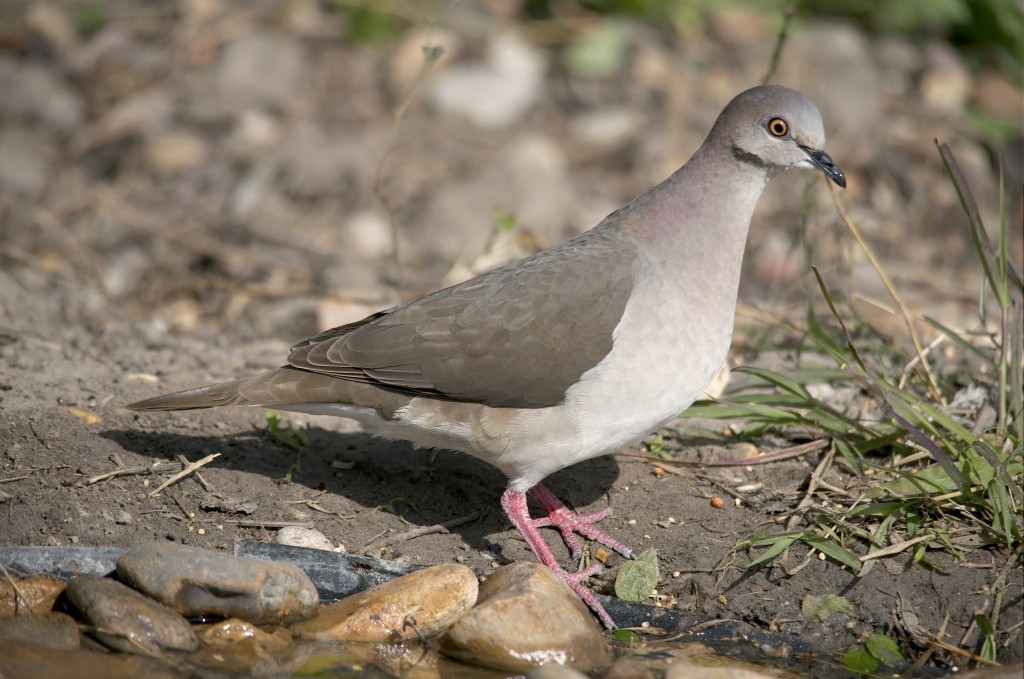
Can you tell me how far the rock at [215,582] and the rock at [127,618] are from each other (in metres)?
0.07

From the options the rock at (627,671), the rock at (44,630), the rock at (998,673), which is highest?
the rock at (998,673)

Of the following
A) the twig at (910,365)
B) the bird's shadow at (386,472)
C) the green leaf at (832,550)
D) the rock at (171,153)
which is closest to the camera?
the green leaf at (832,550)

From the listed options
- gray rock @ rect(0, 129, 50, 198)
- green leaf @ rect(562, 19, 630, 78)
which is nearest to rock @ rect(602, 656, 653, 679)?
gray rock @ rect(0, 129, 50, 198)

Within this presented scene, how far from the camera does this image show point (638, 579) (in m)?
4.36

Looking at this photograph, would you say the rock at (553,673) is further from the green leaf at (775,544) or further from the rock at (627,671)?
the green leaf at (775,544)

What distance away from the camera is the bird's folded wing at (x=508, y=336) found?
4.37 m

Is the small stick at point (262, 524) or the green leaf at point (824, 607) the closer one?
the green leaf at point (824, 607)

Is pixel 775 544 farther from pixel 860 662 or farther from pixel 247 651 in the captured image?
pixel 247 651

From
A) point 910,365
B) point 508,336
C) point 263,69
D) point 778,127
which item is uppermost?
point 778,127

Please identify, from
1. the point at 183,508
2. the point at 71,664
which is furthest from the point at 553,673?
the point at 183,508

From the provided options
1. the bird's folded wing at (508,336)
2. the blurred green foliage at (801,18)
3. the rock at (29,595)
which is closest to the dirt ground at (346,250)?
the blurred green foliage at (801,18)

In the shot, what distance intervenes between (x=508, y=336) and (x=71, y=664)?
6.46ft

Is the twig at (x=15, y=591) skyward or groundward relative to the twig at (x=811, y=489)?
groundward

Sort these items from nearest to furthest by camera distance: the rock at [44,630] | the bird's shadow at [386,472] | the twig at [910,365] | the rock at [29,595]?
the rock at [44,630] → the rock at [29,595] → the bird's shadow at [386,472] → the twig at [910,365]
